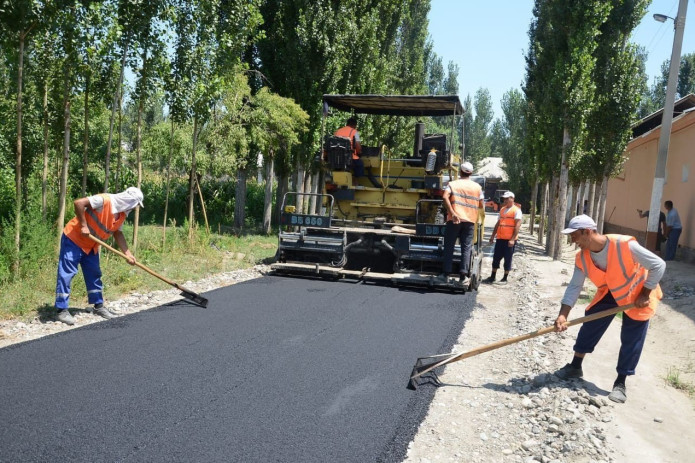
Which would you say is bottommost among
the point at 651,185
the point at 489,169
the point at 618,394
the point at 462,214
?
the point at 618,394

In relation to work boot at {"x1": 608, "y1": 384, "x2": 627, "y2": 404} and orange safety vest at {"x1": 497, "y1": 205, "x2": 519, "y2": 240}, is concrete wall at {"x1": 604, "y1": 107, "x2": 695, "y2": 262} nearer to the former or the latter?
orange safety vest at {"x1": 497, "y1": 205, "x2": 519, "y2": 240}

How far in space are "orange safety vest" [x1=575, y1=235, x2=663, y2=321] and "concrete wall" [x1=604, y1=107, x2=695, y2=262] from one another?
8.74m

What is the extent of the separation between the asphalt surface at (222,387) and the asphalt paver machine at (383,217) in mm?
1793

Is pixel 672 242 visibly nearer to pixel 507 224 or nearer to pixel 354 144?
pixel 507 224

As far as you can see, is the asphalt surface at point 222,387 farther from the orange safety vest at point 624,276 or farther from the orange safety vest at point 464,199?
the orange safety vest at point 464,199

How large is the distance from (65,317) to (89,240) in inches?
28.7

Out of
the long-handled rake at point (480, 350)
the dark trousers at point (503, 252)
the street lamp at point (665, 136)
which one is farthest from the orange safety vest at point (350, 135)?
the street lamp at point (665, 136)

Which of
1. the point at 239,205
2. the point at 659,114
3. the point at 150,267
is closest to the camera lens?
the point at 150,267

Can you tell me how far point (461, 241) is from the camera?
722cm

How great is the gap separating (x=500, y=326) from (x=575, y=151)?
346 inches

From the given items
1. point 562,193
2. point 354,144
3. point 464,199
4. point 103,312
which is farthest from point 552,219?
point 103,312

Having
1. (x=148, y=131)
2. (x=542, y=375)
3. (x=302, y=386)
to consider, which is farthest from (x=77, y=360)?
(x=148, y=131)

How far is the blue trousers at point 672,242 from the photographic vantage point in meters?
11.1

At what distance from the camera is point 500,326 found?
19.8 feet
